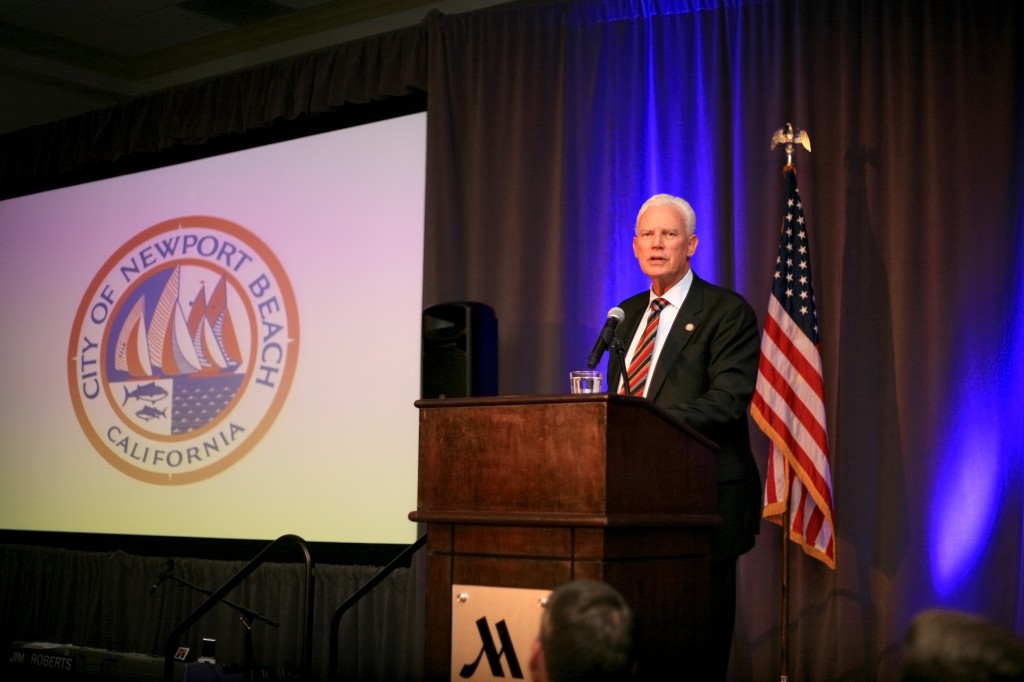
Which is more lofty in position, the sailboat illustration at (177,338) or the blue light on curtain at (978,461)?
the sailboat illustration at (177,338)

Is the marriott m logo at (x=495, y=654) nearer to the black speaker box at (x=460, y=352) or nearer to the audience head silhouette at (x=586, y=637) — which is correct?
the audience head silhouette at (x=586, y=637)

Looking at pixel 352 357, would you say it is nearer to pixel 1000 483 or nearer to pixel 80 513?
pixel 80 513

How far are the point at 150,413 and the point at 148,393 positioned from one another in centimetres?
12

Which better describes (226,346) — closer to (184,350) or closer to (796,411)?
(184,350)

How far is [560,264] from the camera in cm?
556

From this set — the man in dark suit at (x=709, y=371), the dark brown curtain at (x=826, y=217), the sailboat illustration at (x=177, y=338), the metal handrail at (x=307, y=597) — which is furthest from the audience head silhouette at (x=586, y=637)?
the sailboat illustration at (x=177, y=338)

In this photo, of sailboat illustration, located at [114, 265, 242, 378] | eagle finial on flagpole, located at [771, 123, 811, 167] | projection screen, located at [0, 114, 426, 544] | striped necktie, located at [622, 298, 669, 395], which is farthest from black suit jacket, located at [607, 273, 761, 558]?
sailboat illustration, located at [114, 265, 242, 378]

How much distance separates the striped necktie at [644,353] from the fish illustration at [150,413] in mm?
3877

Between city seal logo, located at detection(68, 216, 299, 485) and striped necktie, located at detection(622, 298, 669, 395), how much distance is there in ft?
10.0

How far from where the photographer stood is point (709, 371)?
11.4 ft

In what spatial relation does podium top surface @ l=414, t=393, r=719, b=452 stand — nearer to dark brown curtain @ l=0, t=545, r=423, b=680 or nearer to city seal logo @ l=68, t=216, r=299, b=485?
dark brown curtain @ l=0, t=545, r=423, b=680

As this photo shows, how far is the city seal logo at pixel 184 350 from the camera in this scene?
645 cm

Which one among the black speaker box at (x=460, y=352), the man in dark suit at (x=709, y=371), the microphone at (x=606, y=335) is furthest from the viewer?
the black speaker box at (x=460, y=352)

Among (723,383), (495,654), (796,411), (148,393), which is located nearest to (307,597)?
(495,654)
